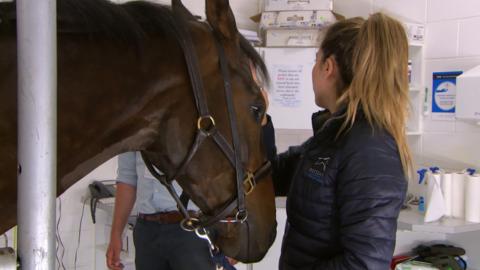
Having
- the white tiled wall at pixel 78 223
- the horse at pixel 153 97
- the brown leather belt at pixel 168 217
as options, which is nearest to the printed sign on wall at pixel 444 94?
the brown leather belt at pixel 168 217

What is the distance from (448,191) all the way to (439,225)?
0.26 m

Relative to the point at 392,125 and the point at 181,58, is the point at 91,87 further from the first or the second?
the point at 392,125

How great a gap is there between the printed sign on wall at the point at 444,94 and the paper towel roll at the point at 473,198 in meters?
0.52

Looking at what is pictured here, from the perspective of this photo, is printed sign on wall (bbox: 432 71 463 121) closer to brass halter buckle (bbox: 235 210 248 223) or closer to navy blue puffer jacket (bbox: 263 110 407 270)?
navy blue puffer jacket (bbox: 263 110 407 270)

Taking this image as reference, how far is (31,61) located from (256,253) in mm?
740

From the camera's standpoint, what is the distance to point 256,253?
3.45ft

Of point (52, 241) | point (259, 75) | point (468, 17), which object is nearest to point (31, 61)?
point (52, 241)

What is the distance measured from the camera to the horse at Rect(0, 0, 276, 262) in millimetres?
750

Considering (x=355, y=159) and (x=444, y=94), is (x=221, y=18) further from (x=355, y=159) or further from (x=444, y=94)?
(x=444, y=94)

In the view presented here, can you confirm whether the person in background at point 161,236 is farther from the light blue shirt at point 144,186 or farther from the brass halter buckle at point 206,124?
the brass halter buckle at point 206,124

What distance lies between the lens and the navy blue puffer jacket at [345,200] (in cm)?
100

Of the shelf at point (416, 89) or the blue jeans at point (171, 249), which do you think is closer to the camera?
the blue jeans at point (171, 249)

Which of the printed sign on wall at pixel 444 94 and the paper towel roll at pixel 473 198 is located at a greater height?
the printed sign on wall at pixel 444 94

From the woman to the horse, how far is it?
21 centimetres
